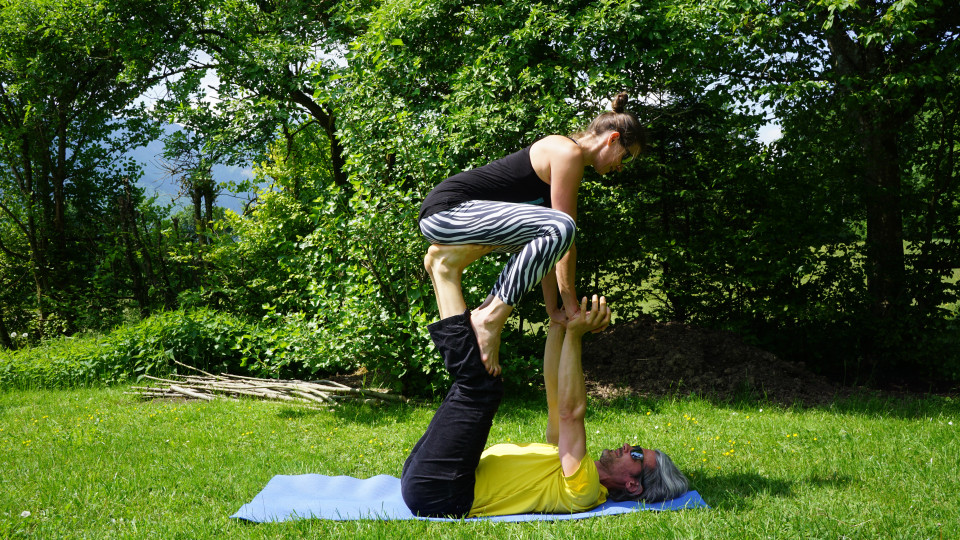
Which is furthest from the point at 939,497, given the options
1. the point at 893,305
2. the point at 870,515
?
the point at 893,305

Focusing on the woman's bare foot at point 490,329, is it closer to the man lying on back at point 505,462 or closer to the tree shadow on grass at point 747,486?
the man lying on back at point 505,462

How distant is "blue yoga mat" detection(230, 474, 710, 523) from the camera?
336 cm

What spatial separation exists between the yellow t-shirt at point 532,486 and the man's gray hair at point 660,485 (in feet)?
0.40

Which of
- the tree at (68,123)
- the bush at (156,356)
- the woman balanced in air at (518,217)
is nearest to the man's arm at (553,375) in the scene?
the woman balanced in air at (518,217)

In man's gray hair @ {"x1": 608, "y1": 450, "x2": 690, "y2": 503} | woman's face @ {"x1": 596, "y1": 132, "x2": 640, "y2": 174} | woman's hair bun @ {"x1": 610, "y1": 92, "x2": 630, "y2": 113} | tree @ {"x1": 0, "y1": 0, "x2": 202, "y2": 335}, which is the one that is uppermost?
tree @ {"x1": 0, "y1": 0, "x2": 202, "y2": 335}

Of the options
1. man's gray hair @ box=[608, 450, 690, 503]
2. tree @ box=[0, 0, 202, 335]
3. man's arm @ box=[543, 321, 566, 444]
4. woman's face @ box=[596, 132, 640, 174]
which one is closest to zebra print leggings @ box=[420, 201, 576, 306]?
woman's face @ box=[596, 132, 640, 174]

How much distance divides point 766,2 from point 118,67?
999 centimetres

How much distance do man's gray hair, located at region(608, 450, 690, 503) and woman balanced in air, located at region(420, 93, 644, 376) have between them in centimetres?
93

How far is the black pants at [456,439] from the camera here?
128 inches

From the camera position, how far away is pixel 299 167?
10.8 meters

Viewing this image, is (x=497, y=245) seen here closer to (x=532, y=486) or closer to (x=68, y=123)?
(x=532, y=486)

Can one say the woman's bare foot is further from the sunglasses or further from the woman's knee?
the sunglasses

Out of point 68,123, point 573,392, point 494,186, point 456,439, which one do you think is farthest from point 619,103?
point 68,123

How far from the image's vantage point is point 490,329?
3.41 meters
